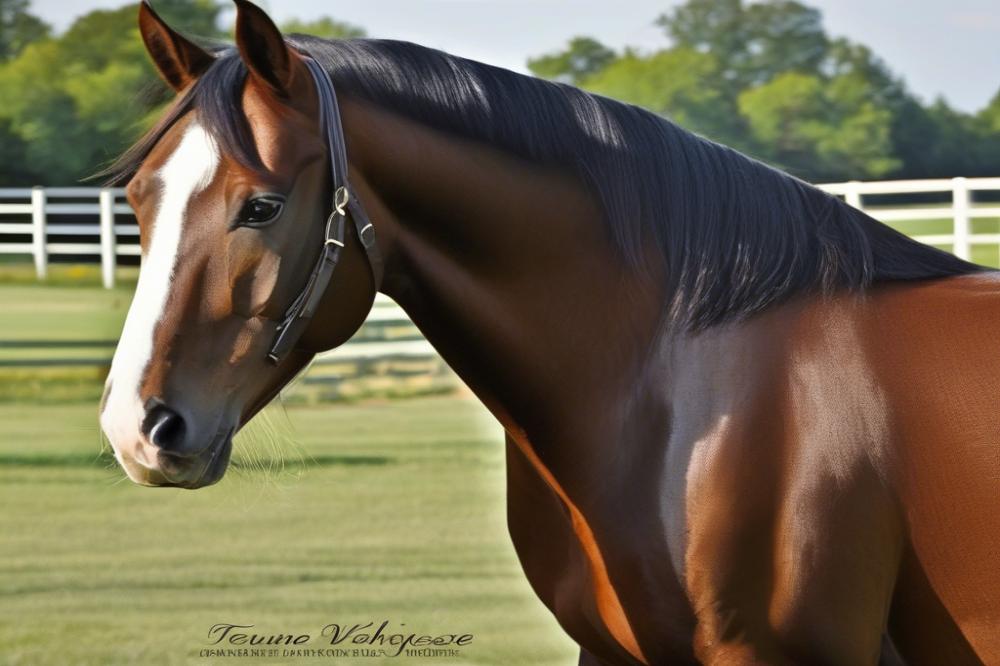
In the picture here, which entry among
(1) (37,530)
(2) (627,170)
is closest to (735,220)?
(2) (627,170)

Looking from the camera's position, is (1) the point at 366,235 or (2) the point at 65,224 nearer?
(1) the point at 366,235

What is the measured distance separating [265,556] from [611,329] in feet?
14.5

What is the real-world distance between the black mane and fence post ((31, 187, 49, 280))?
16.3 m

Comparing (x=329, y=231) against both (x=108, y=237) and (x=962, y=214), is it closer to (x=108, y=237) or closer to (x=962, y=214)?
(x=962, y=214)

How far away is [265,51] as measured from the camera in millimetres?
2172

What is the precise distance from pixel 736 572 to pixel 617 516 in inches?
9.6

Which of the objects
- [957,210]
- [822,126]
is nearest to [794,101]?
[822,126]

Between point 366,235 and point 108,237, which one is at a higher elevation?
point 366,235

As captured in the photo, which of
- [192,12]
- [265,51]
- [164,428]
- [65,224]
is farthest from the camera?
[65,224]

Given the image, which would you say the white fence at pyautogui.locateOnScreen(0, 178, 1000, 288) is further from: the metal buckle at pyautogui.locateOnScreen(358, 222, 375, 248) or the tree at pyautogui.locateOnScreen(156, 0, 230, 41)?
the metal buckle at pyautogui.locateOnScreen(358, 222, 375, 248)

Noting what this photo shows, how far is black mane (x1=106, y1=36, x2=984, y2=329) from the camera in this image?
2.38 m

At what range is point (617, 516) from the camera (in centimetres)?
229

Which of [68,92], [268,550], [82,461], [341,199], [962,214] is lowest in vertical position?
[82,461]

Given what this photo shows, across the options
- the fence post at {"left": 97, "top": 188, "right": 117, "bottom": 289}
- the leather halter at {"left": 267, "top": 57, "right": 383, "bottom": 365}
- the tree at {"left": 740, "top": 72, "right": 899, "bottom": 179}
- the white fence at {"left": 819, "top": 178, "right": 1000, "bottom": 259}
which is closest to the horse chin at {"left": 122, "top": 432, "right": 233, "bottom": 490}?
the leather halter at {"left": 267, "top": 57, "right": 383, "bottom": 365}
